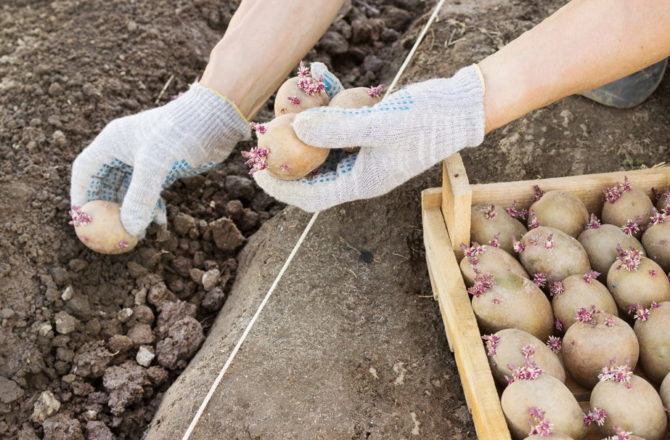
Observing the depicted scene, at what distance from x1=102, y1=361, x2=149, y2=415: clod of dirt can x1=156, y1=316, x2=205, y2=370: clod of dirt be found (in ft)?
0.29

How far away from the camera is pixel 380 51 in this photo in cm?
346

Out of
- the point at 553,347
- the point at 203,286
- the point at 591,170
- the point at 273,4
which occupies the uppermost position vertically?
the point at 273,4

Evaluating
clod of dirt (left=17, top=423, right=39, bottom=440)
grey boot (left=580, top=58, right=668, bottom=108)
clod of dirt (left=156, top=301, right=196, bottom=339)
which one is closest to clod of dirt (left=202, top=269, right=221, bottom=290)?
clod of dirt (left=156, top=301, right=196, bottom=339)

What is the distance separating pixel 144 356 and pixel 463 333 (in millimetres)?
1135

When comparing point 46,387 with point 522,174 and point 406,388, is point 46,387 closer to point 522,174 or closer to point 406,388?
point 406,388

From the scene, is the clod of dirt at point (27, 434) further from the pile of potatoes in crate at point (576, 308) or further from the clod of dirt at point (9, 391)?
the pile of potatoes in crate at point (576, 308)

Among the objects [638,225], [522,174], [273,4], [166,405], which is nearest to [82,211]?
[166,405]

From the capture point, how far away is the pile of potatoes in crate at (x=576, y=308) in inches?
59.7

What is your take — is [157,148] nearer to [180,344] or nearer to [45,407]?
[180,344]

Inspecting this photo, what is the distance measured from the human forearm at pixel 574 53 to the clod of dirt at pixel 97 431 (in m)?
1.50

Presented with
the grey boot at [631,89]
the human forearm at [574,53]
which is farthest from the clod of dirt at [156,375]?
the grey boot at [631,89]

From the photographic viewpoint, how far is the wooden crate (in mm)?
1603

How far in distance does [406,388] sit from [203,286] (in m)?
0.92

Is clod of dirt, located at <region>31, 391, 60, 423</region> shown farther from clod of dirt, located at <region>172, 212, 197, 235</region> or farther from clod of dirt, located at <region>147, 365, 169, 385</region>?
clod of dirt, located at <region>172, 212, 197, 235</region>
